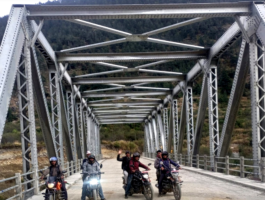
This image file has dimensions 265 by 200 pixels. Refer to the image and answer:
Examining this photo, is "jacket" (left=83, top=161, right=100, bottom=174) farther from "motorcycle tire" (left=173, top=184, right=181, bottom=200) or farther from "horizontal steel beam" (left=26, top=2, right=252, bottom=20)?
"horizontal steel beam" (left=26, top=2, right=252, bottom=20)

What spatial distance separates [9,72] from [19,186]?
8.29 ft

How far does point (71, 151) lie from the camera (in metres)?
18.8

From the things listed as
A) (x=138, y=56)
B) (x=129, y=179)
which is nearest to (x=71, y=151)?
(x=138, y=56)

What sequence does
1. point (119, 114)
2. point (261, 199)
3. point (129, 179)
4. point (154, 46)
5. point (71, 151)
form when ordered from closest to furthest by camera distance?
point (261, 199) < point (129, 179) < point (71, 151) < point (119, 114) < point (154, 46)

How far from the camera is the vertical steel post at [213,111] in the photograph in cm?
1578

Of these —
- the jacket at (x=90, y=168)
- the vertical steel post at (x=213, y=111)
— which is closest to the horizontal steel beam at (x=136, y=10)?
the jacket at (x=90, y=168)

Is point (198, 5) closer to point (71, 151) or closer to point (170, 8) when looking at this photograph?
point (170, 8)

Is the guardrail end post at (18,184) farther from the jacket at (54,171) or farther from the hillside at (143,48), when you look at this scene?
the hillside at (143,48)

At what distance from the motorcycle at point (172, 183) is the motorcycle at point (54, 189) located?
8.07ft

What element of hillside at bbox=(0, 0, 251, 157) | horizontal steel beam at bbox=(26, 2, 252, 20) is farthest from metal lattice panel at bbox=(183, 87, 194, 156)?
hillside at bbox=(0, 0, 251, 157)

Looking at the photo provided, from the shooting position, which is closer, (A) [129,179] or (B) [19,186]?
(B) [19,186]

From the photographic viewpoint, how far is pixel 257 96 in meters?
10.9

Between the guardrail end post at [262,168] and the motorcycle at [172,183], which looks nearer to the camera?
the motorcycle at [172,183]

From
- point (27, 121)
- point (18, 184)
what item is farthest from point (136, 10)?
point (18, 184)
